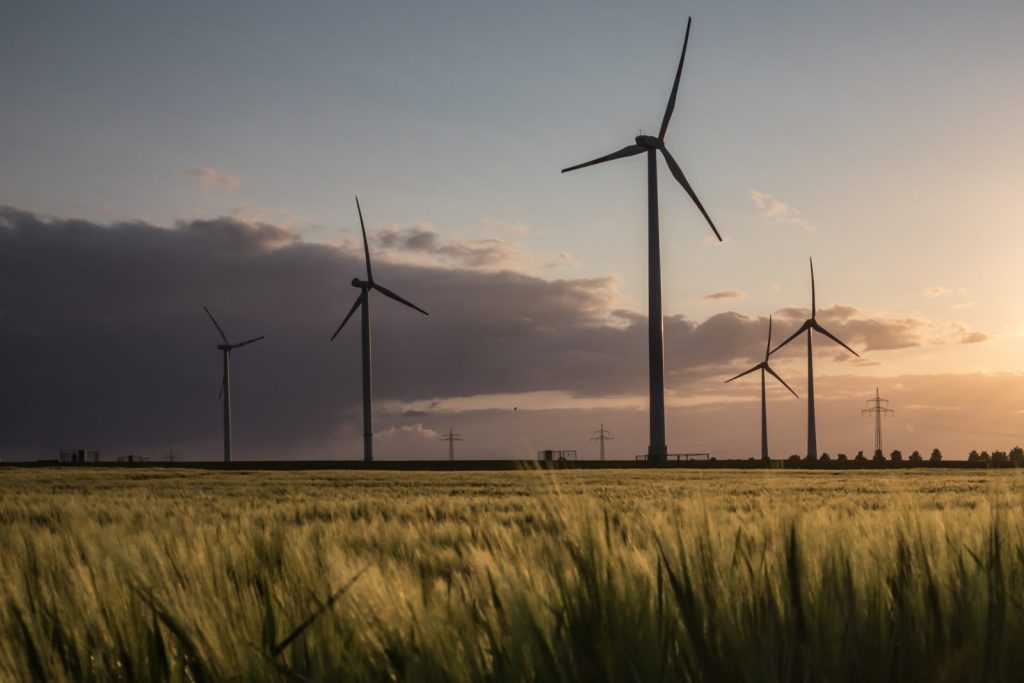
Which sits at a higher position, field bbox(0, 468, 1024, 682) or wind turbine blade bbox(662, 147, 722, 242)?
wind turbine blade bbox(662, 147, 722, 242)

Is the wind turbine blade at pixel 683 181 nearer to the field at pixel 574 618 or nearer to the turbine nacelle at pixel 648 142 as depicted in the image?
the turbine nacelle at pixel 648 142

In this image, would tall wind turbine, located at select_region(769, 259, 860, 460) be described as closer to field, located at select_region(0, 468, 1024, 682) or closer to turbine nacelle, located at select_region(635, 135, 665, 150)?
turbine nacelle, located at select_region(635, 135, 665, 150)

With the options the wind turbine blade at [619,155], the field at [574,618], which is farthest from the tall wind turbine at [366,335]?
the field at [574,618]

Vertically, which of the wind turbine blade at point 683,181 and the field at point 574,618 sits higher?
the wind turbine blade at point 683,181

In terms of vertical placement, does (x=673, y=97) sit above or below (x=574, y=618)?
above

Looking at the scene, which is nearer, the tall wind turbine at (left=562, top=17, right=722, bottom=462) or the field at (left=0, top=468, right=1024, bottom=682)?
the field at (left=0, top=468, right=1024, bottom=682)

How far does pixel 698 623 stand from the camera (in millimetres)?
2051

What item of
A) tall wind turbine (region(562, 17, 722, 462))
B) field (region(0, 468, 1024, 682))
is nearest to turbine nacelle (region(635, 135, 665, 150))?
tall wind turbine (region(562, 17, 722, 462))

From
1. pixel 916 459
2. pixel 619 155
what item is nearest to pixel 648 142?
pixel 619 155

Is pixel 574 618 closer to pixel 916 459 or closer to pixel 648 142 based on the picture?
pixel 648 142

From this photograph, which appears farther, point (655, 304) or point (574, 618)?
point (655, 304)

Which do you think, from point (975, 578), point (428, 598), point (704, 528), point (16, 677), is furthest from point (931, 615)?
point (16, 677)

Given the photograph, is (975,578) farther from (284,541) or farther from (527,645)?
(284,541)

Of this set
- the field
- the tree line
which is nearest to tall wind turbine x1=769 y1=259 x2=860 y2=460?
the tree line
